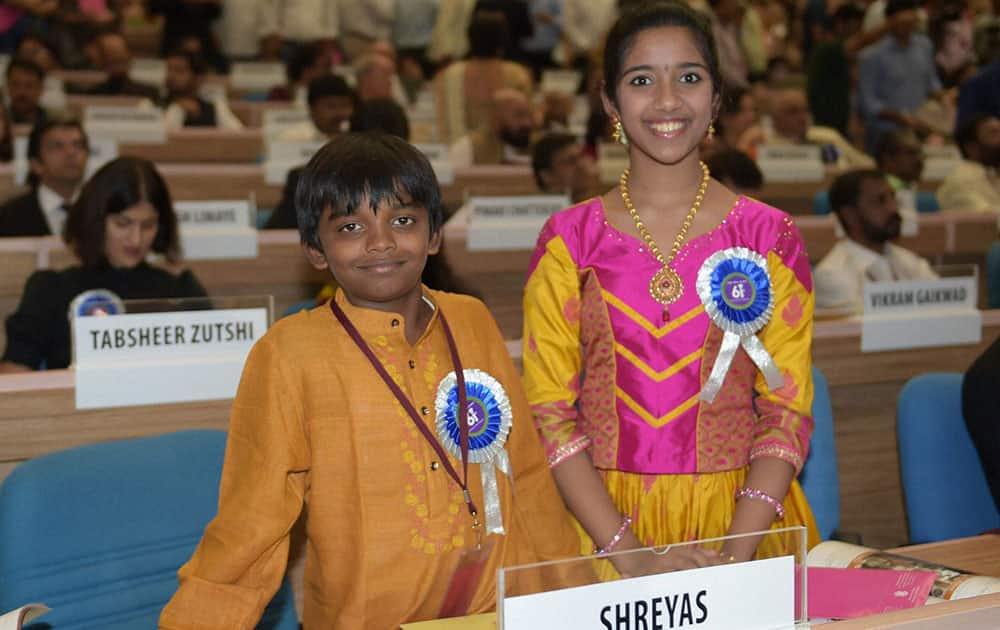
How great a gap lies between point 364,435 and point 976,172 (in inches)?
208

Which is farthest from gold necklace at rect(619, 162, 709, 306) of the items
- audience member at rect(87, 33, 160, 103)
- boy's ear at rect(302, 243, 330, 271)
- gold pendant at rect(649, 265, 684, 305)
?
audience member at rect(87, 33, 160, 103)

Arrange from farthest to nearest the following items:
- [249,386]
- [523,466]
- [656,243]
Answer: [656,243] → [523,466] → [249,386]

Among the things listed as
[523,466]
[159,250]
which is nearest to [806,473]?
[523,466]

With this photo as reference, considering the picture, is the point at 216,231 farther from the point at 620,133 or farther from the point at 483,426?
the point at 483,426

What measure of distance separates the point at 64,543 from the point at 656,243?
894mm

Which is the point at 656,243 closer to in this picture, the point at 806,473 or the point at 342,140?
the point at 342,140

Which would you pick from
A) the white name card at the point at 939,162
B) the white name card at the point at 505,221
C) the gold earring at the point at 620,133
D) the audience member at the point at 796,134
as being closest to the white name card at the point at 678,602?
the gold earring at the point at 620,133

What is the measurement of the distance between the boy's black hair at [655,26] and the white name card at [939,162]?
17.8 ft

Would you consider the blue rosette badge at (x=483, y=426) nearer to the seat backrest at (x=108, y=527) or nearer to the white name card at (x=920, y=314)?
the seat backrest at (x=108, y=527)

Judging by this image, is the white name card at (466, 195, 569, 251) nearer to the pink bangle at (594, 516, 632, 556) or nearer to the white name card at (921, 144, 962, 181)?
the pink bangle at (594, 516, 632, 556)

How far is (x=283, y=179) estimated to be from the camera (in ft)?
16.9

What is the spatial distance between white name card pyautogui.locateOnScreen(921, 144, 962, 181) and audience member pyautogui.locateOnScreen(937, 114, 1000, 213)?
42 cm

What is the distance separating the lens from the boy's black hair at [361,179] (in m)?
1.48

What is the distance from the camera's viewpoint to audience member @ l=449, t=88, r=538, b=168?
6371 millimetres
